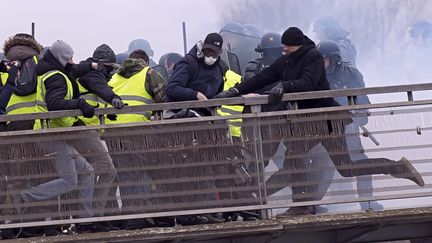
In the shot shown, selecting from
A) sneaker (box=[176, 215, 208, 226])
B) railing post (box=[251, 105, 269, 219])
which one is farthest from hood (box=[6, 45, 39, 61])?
railing post (box=[251, 105, 269, 219])

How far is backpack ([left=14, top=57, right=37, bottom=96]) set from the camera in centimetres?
933

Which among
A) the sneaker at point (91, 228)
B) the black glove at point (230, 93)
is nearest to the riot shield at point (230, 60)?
the black glove at point (230, 93)

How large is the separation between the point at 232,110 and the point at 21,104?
73.4 inches

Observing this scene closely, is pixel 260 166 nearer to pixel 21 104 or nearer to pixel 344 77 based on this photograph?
pixel 21 104

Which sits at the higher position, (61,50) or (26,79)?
(61,50)

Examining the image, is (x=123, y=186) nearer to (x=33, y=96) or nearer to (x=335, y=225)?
(x=33, y=96)

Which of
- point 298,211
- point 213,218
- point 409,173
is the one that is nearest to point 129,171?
point 213,218

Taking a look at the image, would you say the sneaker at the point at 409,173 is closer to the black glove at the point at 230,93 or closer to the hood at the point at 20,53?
the black glove at the point at 230,93

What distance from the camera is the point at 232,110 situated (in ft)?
32.9

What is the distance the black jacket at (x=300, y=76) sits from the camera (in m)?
9.39

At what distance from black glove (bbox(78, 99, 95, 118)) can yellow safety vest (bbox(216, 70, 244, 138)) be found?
1.11m

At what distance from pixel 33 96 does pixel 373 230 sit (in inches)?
118

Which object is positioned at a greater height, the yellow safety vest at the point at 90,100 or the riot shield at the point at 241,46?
the riot shield at the point at 241,46

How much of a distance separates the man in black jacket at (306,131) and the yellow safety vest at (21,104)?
6.47ft
